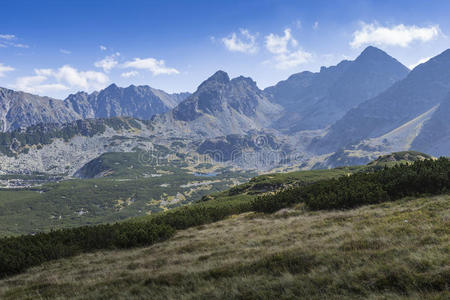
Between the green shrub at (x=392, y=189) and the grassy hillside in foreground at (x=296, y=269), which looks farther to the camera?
the green shrub at (x=392, y=189)

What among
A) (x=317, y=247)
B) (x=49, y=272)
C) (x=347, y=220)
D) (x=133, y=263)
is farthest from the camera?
(x=347, y=220)

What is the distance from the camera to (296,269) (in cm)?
1254

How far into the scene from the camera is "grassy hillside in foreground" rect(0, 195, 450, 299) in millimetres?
9781

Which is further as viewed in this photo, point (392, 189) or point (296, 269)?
point (392, 189)

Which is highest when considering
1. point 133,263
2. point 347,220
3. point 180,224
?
point 347,220

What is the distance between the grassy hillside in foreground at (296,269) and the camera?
9781 mm

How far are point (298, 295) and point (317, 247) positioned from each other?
590 centimetres

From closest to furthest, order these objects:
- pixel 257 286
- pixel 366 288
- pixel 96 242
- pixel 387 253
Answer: pixel 366 288 → pixel 257 286 → pixel 387 253 → pixel 96 242

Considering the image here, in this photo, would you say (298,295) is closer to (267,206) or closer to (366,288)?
(366,288)

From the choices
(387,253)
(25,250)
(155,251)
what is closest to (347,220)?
(387,253)

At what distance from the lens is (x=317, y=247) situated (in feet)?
49.9

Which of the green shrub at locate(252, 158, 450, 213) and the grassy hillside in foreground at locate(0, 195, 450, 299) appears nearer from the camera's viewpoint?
the grassy hillside in foreground at locate(0, 195, 450, 299)

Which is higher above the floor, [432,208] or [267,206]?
[432,208]

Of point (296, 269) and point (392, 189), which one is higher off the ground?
point (392, 189)
